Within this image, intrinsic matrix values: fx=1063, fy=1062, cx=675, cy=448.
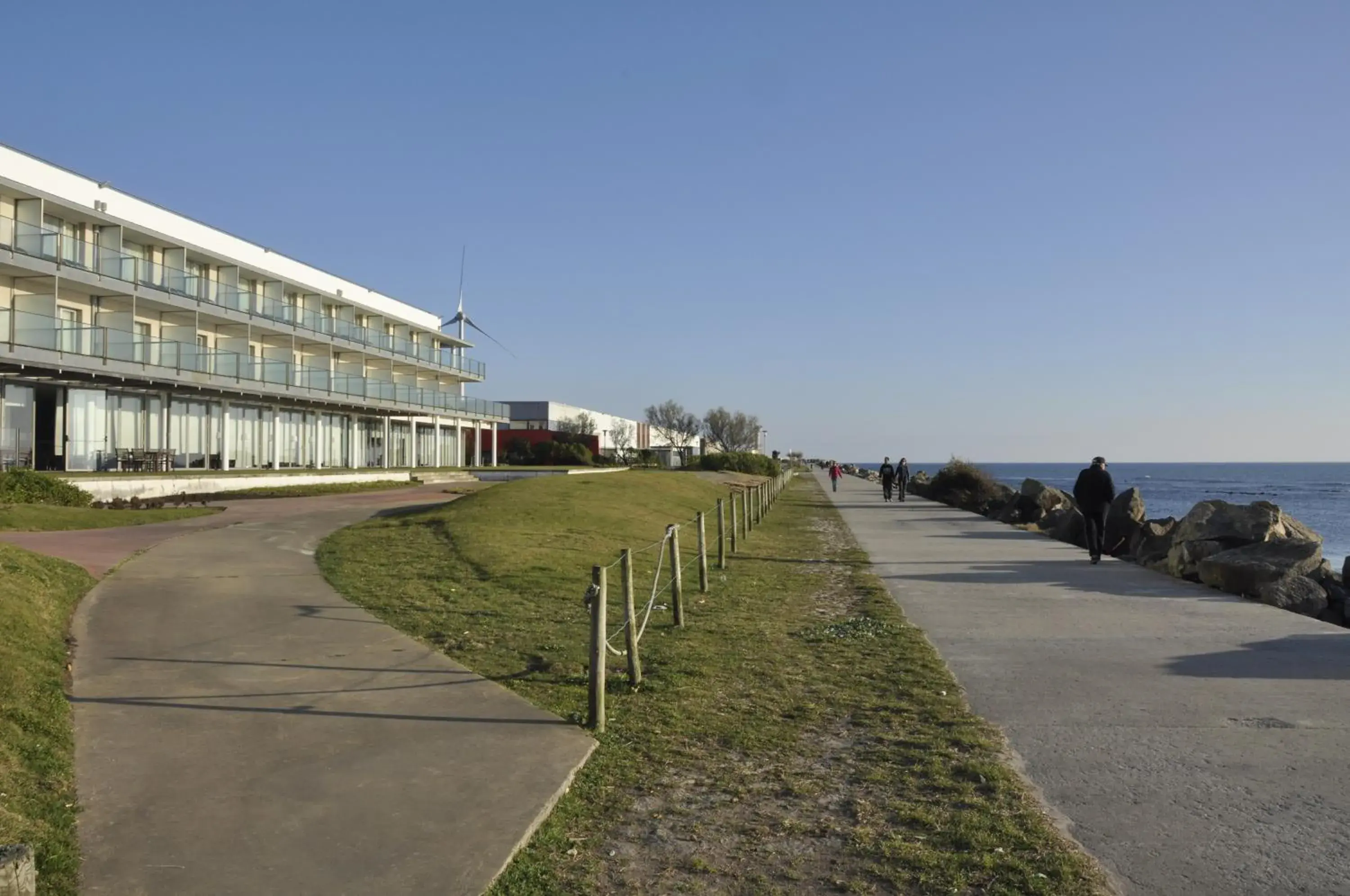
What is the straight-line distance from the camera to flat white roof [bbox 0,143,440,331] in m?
30.7

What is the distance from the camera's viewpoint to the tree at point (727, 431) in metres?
131

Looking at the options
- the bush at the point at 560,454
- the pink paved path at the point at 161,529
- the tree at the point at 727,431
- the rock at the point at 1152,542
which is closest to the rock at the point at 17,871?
the pink paved path at the point at 161,529

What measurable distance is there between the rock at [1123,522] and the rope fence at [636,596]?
8.80m

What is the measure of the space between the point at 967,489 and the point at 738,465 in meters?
24.5

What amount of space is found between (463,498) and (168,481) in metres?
10.6

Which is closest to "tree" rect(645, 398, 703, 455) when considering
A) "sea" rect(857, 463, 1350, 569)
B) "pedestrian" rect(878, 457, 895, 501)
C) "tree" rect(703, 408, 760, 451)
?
"tree" rect(703, 408, 760, 451)

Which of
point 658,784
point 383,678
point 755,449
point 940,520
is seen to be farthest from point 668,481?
point 755,449

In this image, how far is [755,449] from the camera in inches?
5325

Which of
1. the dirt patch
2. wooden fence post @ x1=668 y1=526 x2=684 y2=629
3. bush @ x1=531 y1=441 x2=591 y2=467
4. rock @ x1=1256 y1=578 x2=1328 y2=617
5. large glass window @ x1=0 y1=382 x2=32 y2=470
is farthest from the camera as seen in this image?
bush @ x1=531 y1=441 x2=591 y2=467

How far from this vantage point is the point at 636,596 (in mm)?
12734

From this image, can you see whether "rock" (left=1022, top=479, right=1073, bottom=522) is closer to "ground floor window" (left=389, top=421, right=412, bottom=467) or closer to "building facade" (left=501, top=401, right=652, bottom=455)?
"ground floor window" (left=389, top=421, right=412, bottom=467)

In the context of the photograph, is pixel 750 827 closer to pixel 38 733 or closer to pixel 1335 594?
pixel 38 733

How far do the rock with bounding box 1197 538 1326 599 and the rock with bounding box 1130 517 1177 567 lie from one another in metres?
2.25

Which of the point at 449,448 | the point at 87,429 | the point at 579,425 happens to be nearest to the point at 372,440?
the point at 449,448
